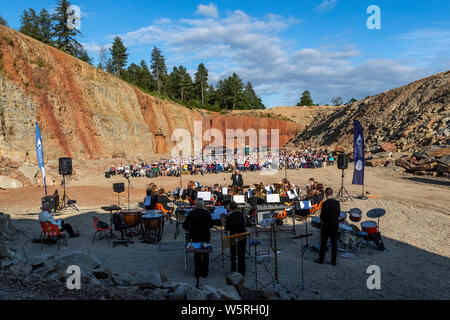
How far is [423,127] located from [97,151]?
124 ft

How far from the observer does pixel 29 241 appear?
26.9ft

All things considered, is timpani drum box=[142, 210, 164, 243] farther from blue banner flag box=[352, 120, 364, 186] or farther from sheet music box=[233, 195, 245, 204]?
blue banner flag box=[352, 120, 364, 186]

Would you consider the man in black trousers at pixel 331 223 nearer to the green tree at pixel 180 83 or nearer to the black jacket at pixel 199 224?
the black jacket at pixel 199 224

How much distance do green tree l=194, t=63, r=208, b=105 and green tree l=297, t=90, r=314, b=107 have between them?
116ft

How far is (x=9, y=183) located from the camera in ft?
57.6

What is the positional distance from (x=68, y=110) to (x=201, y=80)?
5219cm

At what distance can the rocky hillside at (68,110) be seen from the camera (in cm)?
2180

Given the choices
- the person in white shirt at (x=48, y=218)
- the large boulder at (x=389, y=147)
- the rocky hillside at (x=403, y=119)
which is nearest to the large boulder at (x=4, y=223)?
the person in white shirt at (x=48, y=218)

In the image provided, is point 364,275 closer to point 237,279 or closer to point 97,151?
point 237,279

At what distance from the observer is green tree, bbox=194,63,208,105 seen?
247ft

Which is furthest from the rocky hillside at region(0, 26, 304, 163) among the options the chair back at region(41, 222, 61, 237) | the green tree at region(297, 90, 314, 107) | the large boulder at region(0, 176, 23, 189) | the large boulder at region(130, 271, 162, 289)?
the green tree at region(297, 90, 314, 107)

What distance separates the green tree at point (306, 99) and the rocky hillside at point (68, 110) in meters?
62.4

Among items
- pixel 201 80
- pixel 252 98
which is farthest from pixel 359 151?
pixel 252 98

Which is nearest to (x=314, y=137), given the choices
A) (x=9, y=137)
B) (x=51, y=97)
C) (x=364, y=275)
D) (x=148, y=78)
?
(x=148, y=78)
